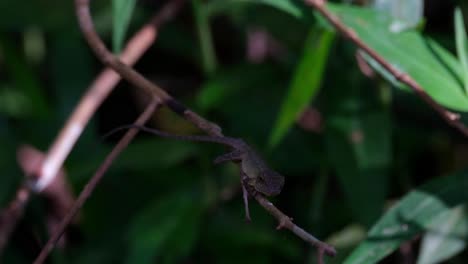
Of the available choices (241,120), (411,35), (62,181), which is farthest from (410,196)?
(62,181)

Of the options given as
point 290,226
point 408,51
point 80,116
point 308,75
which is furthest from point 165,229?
point 290,226

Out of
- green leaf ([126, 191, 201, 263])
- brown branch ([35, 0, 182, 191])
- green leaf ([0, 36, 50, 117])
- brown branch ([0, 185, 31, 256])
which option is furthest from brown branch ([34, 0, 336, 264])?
green leaf ([0, 36, 50, 117])

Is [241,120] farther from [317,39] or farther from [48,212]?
[48,212]

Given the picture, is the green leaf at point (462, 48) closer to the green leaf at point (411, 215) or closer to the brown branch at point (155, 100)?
the green leaf at point (411, 215)

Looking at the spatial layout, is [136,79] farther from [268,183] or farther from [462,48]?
[462,48]

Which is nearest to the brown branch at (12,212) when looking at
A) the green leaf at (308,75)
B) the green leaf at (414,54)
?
the green leaf at (308,75)

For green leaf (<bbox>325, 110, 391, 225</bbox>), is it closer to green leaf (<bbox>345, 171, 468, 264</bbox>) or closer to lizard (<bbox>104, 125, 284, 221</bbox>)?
green leaf (<bbox>345, 171, 468, 264</bbox>)
